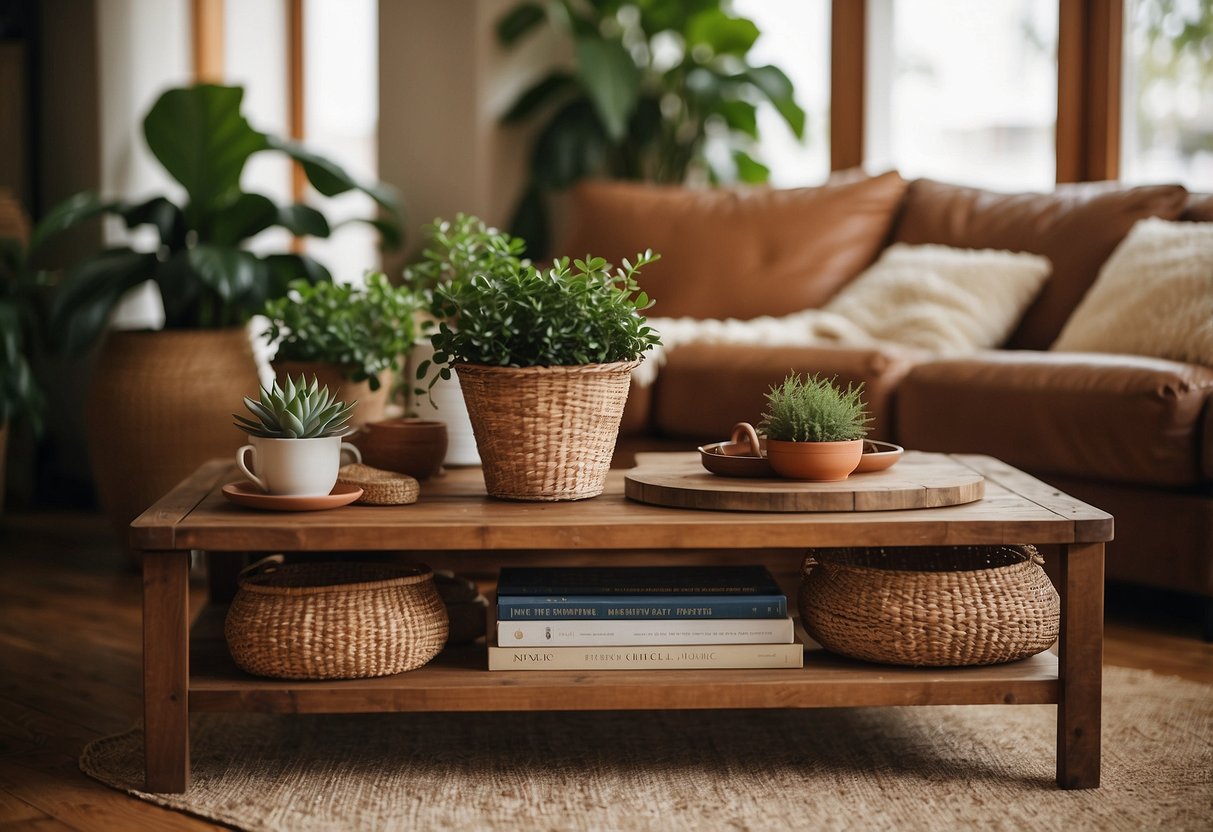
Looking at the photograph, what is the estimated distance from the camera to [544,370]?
1.68 meters

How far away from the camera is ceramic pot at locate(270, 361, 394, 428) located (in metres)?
2.25

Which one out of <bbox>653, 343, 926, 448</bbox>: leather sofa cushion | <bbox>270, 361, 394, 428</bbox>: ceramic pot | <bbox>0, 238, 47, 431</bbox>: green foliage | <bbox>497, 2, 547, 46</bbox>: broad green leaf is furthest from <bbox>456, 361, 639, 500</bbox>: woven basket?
<bbox>497, 2, 547, 46</bbox>: broad green leaf

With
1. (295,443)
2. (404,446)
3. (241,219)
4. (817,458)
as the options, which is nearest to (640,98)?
(241,219)

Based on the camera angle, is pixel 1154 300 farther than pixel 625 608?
Yes

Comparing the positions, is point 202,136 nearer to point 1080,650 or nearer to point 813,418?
point 813,418

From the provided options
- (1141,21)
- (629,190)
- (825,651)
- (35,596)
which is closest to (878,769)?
(825,651)

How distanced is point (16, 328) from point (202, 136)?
0.70 m

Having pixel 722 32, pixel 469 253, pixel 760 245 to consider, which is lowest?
pixel 469 253

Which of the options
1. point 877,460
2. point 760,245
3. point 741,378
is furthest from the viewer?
point 760,245

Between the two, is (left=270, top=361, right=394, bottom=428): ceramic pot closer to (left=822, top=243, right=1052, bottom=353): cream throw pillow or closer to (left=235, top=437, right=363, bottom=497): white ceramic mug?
(left=235, top=437, right=363, bottom=497): white ceramic mug

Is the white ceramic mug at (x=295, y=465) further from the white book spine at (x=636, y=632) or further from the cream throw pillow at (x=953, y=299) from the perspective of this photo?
the cream throw pillow at (x=953, y=299)

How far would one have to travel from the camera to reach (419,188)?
4.48 m

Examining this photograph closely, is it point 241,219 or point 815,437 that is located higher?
point 241,219

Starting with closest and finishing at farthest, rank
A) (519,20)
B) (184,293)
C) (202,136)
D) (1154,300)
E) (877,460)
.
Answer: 1. (877,460)
2. (1154,300)
3. (184,293)
4. (202,136)
5. (519,20)
